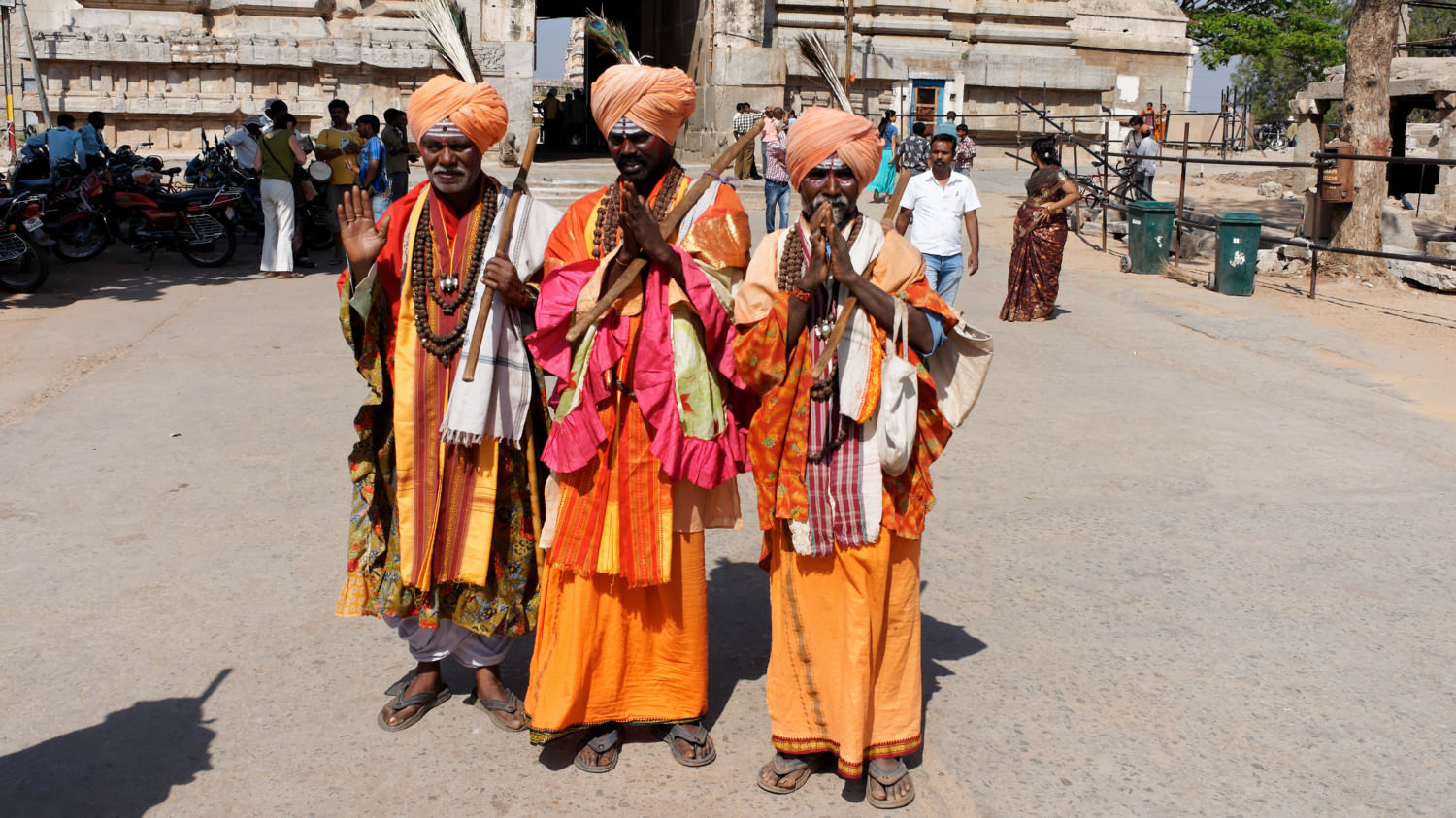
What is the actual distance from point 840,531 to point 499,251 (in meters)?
1.19

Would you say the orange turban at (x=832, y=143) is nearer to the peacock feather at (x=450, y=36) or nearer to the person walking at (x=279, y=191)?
the peacock feather at (x=450, y=36)

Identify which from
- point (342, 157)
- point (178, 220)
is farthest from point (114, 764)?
point (178, 220)

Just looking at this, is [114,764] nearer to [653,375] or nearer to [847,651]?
[653,375]

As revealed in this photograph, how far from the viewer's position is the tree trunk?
43.9 feet

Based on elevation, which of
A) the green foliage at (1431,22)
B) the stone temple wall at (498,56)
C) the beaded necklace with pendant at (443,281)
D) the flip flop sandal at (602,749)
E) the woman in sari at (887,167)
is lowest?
the flip flop sandal at (602,749)

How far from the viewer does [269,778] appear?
3.24 meters

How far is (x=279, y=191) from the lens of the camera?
1187cm

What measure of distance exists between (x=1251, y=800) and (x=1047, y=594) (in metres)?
1.43

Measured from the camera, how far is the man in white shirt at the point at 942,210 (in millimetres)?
8445

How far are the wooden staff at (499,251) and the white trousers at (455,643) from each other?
0.80 m

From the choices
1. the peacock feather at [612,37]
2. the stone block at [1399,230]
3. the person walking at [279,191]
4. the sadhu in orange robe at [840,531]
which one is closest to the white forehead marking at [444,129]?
the sadhu in orange robe at [840,531]

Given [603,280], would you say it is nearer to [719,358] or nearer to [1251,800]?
[719,358]

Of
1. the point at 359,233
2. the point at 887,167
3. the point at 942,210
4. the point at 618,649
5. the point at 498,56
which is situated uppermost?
the point at 498,56

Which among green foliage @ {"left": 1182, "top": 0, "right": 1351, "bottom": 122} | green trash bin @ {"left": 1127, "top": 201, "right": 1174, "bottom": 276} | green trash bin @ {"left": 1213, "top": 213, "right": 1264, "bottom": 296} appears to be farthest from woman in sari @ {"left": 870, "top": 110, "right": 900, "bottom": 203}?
green foliage @ {"left": 1182, "top": 0, "right": 1351, "bottom": 122}
